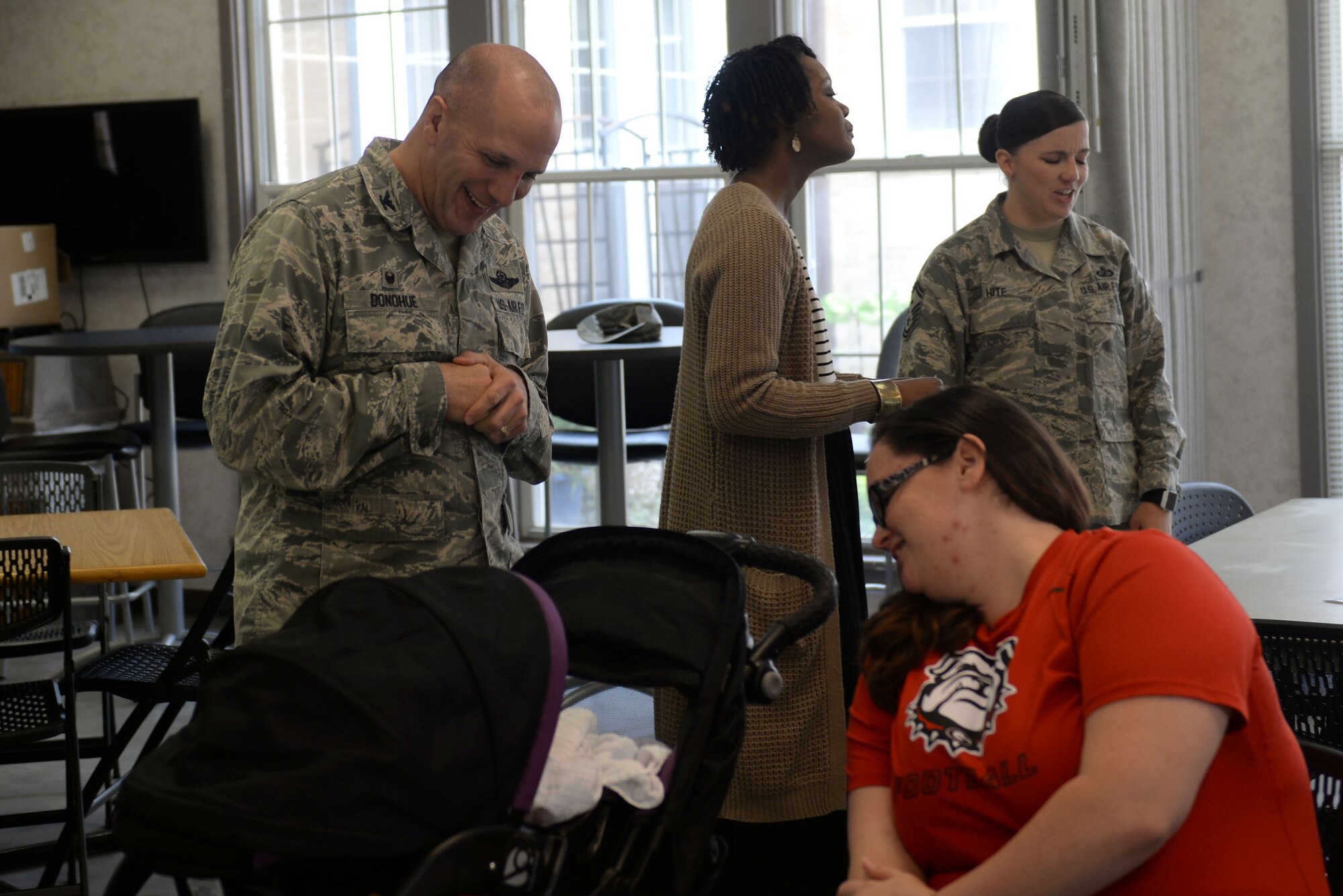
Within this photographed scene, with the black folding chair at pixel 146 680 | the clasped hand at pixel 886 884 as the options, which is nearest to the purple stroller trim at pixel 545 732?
the clasped hand at pixel 886 884

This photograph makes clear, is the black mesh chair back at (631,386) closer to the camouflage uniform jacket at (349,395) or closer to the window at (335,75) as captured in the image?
the window at (335,75)

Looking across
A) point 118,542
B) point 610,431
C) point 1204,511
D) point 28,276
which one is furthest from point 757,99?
point 28,276

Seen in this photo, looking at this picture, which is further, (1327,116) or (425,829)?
(1327,116)

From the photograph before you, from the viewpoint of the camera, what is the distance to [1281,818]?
117cm

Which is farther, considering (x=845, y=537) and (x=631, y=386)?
(x=631, y=386)

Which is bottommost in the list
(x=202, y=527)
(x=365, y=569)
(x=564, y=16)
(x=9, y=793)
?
(x=9, y=793)

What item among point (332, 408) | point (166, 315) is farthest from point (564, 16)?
point (332, 408)

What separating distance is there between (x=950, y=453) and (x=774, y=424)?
666 mm

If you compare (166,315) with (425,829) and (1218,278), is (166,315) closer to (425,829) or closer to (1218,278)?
(1218,278)

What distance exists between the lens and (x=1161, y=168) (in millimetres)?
4180

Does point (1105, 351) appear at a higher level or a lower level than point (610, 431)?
higher

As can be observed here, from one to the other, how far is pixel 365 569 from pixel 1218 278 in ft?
12.1

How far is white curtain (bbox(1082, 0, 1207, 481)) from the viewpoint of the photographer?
384cm

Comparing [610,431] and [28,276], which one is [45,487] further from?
[28,276]
